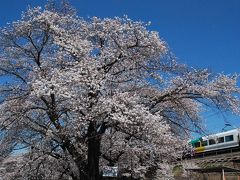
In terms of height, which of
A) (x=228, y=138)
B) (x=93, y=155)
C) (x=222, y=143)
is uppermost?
(x=228, y=138)

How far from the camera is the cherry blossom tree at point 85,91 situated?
41.1 feet

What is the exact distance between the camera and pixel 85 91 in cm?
1273

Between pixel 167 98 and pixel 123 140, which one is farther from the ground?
pixel 167 98

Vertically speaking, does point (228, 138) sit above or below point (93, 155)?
above

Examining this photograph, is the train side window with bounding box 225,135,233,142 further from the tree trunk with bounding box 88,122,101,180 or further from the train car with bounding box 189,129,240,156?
the tree trunk with bounding box 88,122,101,180

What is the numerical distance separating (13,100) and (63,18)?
11.7ft

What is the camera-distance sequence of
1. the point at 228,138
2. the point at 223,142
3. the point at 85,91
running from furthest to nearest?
the point at 223,142 → the point at 228,138 → the point at 85,91

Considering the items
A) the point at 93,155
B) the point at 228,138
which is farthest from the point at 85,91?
the point at 228,138

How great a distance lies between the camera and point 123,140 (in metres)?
15.1

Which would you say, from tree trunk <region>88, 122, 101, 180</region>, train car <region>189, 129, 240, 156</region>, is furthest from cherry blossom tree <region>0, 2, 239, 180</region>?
train car <region>189, 129, 240, 156</region>

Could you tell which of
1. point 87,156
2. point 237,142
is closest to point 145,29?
point 87,156

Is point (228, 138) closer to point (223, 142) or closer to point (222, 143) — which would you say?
point (223, 142)

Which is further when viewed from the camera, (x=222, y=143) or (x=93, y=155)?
(x=222, y=143)

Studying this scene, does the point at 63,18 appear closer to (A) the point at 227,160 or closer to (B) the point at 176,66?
(B) the point at 176,66
